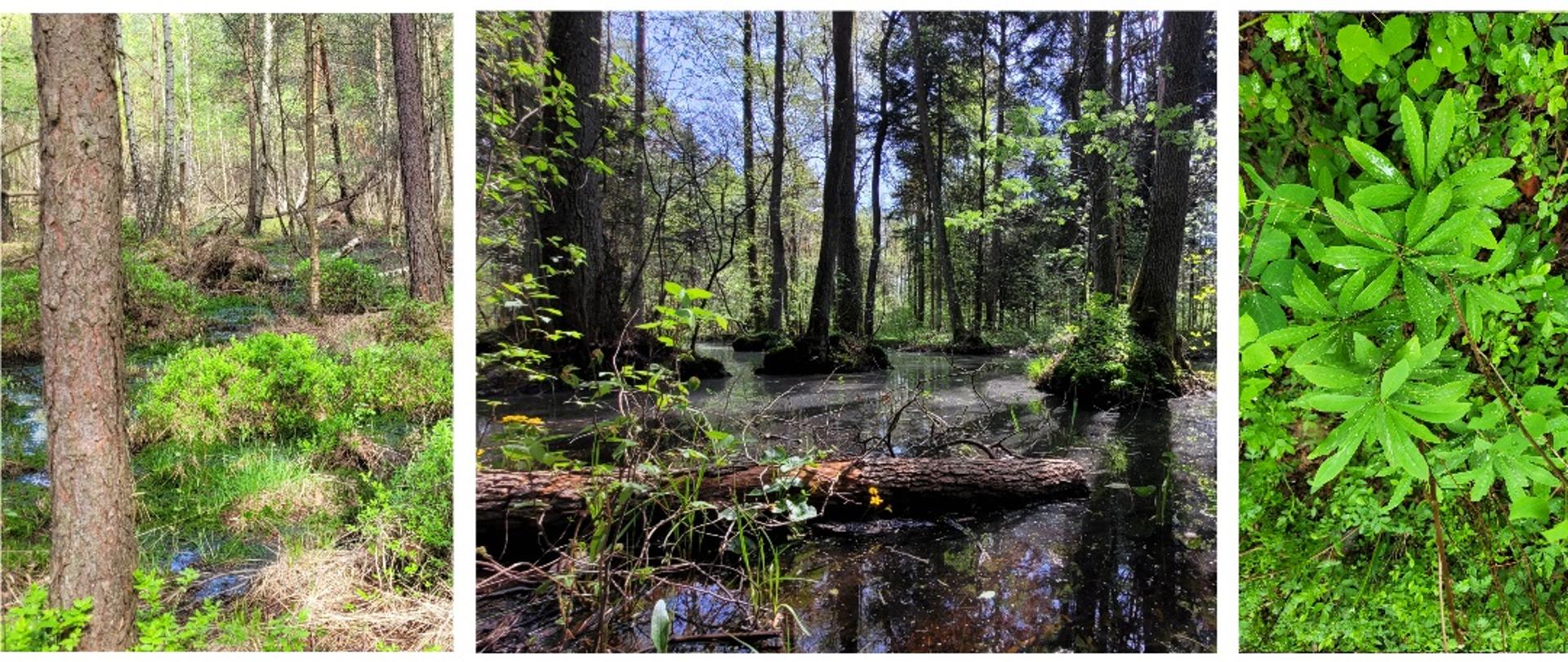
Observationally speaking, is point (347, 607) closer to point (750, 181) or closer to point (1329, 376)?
point (750, 181)

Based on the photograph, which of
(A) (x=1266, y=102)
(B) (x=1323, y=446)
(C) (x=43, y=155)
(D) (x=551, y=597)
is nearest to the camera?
(B) (x=1323, y=446)

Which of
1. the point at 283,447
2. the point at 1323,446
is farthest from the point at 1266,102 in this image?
the point at 283,447

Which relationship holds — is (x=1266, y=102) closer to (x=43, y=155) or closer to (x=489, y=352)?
(x=489, y=352)

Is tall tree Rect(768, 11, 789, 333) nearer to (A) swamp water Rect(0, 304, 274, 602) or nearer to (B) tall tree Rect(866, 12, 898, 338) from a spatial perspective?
(B) tall tree Rect(866, 12, 898, 338)

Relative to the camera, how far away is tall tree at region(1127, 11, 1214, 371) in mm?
1902

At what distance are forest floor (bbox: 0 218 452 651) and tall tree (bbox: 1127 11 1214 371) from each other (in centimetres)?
215

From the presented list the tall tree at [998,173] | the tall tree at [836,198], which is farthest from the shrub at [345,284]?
the tall tree at [998,173]

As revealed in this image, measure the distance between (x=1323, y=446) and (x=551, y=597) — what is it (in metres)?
1.85

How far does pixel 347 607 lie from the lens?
1.76 m

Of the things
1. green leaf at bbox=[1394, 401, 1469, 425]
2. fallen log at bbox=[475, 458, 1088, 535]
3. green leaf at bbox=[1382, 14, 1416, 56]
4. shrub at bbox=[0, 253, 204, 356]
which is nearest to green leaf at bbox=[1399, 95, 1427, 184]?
green leaf at bbox=[1382, 14, 1416, 56]

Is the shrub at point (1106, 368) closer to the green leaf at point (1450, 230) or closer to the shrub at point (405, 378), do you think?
the green leaf at point (1450, 230)

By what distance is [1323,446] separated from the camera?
50.4 inches

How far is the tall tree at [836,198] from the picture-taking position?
2037 millimetres

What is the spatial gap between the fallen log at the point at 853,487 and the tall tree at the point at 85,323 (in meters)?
0.93
